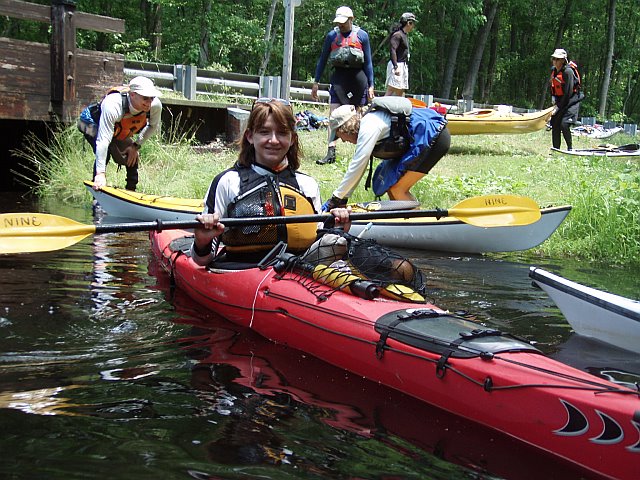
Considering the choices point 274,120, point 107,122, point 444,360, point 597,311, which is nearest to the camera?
point 444,360

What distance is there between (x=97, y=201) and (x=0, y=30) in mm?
17307

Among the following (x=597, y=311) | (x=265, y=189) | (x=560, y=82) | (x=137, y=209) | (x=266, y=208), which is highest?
(x=560, y=82)

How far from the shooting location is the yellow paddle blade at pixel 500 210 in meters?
5.10

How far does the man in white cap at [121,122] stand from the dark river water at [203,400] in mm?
2049

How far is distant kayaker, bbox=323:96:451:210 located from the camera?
616 cm

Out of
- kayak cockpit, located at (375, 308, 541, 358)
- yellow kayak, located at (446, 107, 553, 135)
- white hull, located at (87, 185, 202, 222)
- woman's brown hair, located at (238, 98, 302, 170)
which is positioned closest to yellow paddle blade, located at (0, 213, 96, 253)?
woman's brown hair, located at (238, 98, 302, 170)

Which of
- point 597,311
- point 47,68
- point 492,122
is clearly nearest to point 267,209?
point 597,311

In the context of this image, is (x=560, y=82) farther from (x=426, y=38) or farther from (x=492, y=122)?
(x=426, y=38)

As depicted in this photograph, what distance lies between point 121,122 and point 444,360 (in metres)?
5.18

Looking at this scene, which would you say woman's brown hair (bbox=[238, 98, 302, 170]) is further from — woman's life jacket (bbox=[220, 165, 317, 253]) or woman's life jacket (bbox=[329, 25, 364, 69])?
woman's life jacket (bbox=[329, 25, 364, 69])

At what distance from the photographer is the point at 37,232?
429 cm

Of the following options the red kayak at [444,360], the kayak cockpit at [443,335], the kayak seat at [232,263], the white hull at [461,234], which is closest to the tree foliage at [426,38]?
the white hull at [461,234]

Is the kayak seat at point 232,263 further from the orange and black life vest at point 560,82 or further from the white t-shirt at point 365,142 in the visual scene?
the orange and black life vest at point 560,82

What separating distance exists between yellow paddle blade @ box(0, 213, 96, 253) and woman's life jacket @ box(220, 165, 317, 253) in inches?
32.9
